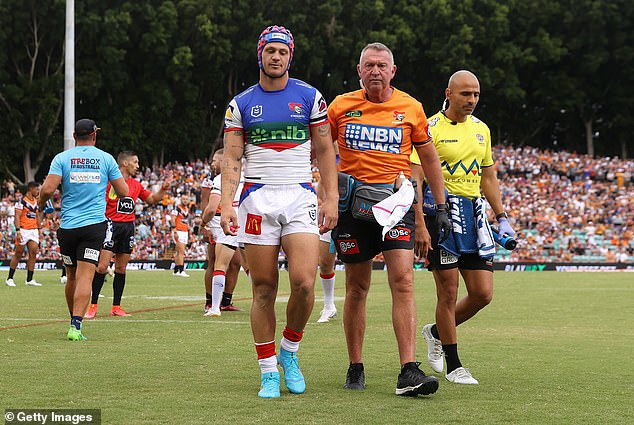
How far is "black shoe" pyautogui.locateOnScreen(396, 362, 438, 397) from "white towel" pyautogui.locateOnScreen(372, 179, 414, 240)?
0.96 m

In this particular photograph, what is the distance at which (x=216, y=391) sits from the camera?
695 centimetres

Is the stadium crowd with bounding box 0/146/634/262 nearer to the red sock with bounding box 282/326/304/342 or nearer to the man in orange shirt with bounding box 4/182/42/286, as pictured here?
the man in orange shirt with bounding box 4/182/42/286

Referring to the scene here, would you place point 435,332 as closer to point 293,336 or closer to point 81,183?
point 293,336

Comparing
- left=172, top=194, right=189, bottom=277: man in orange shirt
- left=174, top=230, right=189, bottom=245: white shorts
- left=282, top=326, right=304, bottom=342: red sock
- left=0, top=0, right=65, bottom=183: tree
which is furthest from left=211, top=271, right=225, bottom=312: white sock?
left=0, top=0, right=65, bottom=183: tree

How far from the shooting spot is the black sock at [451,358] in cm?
786

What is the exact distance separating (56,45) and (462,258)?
51.2 meters

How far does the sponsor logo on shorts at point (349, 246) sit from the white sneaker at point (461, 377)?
3.83ft

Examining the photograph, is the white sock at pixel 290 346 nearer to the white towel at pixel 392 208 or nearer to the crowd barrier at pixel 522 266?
the white towel at pixel 392 208

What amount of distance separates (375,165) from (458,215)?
3.37 feet

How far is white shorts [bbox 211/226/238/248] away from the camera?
46.4ft

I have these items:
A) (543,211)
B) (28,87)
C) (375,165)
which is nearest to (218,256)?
(375,165)

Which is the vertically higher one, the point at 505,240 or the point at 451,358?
the point at 505,240

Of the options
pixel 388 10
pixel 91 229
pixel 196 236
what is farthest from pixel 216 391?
pixel 388 10

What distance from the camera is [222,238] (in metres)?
14.3
